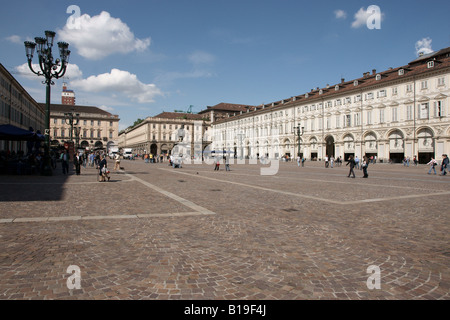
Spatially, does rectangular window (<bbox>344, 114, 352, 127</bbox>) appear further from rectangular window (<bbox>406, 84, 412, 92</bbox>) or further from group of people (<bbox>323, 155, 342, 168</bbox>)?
group of people (<bbox>323, 155, 342, 168</bbox>)

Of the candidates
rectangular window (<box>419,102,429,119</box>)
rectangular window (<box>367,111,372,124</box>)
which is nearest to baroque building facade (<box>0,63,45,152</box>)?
rectangular window (<box>367,111,372,124</box>)

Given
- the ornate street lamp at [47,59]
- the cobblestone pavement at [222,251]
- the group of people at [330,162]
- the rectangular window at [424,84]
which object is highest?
the rectangular window at [424,84]

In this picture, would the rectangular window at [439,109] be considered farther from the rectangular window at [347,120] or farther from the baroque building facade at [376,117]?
the rectangular window at [347,120]

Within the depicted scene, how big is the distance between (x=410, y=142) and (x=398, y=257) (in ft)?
155

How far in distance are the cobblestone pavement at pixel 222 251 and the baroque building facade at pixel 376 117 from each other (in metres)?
→ 39.5

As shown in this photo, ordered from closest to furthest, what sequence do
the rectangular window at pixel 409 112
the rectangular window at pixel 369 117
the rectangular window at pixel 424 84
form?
the rectangular window at pixel 424 84 → the rectangular window at pixel 409 112 → the rectangular window at pixel 369 117

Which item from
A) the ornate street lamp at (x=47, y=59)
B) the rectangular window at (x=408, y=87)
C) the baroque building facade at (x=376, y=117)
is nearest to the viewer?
the ornate street lamp at (x=47, y=59)

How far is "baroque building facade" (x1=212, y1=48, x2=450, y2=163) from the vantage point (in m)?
40.9

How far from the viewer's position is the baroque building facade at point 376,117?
4091 cm

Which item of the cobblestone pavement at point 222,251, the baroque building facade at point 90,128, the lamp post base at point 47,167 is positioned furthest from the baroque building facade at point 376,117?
the baroque building facade at point 90,128

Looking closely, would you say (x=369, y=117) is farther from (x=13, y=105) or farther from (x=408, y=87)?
(x=13, y=105)

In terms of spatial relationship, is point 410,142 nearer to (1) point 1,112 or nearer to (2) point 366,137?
(2) point 366,137
